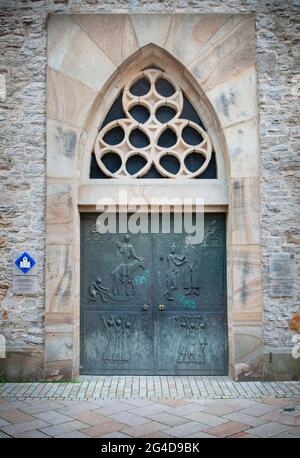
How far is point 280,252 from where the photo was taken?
587 cm

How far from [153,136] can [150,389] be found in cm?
310

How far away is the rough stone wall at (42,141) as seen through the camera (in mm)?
5875

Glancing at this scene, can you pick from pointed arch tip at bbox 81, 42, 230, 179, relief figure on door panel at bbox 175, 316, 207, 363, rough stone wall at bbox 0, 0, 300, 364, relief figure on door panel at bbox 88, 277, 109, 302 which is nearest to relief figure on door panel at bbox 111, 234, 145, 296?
relief figure on door panel at bbox 88, 277, 109, 302

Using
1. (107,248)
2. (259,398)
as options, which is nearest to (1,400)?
(107,248)

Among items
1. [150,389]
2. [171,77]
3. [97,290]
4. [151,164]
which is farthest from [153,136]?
[150,389]

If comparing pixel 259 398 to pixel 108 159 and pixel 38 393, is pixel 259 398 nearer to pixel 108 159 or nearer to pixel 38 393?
pixel 38 393

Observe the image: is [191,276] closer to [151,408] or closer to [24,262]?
[151,408]

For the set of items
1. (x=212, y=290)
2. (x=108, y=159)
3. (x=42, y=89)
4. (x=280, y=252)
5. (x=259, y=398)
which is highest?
(x=42, y=89)

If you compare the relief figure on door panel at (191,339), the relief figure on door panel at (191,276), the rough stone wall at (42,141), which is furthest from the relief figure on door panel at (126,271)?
the rough stone wall at (42,141)

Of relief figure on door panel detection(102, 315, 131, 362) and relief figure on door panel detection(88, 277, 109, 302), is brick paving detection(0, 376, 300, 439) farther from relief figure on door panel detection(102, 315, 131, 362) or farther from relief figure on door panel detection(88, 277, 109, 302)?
relief figure on door panel detection(88, 277, 109, 302)

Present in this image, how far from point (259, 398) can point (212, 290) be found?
1.51m

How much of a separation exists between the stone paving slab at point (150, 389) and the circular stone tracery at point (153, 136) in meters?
2.54

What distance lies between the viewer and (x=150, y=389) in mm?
5488

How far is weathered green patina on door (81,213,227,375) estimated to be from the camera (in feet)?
20.2
